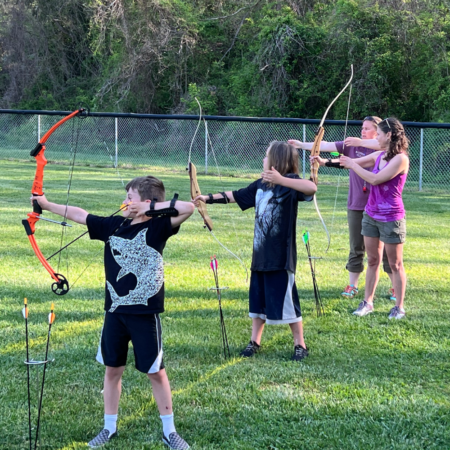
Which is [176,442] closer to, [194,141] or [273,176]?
[273,176]

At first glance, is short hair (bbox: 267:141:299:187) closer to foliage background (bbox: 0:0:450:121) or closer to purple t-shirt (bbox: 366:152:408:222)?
purple t-shirt (bbox: 366:152:408:222)

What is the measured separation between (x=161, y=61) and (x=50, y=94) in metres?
8.98

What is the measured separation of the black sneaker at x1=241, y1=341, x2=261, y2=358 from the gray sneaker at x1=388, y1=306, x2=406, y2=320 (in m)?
1.49

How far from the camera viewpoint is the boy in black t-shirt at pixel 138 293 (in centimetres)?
330

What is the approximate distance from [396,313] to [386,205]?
3.23 ft

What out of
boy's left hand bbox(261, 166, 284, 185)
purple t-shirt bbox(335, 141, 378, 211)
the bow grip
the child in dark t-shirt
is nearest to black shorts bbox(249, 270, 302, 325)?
the child in dark t-shirt

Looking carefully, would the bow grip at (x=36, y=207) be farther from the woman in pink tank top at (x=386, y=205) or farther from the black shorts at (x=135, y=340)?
the woman in pink tank top at (x=386, y=205)

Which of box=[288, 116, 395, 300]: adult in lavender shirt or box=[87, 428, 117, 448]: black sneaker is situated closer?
box=[87, 428, 117, 448]: black sneaker

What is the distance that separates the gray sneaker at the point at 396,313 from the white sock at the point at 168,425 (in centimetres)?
287

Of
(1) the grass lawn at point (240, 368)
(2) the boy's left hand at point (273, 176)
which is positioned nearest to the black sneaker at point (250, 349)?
(1) the grass lawn at point (240, 368)

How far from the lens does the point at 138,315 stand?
3.30 metres

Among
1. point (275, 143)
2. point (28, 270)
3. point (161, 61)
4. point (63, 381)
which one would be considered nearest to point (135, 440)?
point (63, 381)

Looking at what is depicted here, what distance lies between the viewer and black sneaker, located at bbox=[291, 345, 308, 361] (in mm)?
4598

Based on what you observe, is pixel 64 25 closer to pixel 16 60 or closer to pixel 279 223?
pixel 16 60
